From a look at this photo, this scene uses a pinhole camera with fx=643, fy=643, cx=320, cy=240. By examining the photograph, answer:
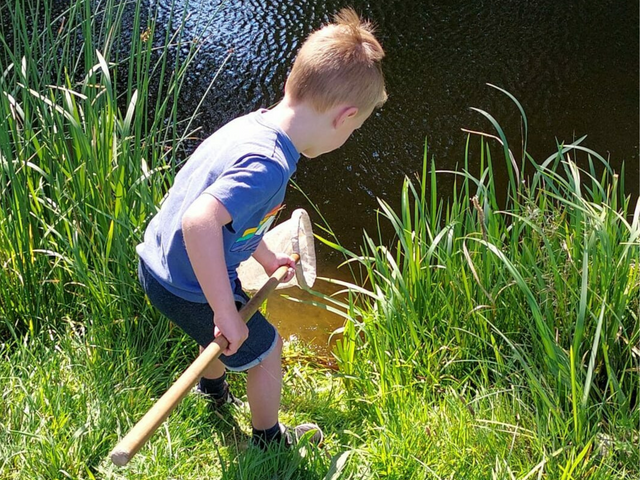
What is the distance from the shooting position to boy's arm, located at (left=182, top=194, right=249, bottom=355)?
4.17 ft

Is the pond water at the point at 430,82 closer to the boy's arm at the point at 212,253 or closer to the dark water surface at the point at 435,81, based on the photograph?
the dark water surface at the point at 435,81

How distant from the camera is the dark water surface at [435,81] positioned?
3.24 metres

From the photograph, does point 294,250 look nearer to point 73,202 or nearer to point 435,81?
point 73,202

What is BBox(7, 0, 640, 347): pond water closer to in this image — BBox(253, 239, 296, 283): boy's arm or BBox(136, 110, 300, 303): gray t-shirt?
BBox(253, 239, 296, 283): boy's arm

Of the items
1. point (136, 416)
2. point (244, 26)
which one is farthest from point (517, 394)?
point (244, 26)

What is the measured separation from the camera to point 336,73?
1442mm

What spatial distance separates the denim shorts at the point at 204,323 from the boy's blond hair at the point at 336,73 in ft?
1.76

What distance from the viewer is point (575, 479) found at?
1504 millimetres

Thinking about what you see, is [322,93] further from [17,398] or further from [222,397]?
[17,398]

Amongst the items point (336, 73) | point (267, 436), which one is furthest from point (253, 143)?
point (267, 436)

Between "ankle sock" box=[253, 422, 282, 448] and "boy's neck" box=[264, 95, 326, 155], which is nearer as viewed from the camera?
"boy's neck" box=[264, 95, 326, 155]

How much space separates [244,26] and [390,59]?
1128 millimetres

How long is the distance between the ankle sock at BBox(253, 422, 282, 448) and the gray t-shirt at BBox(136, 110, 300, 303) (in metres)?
0.41

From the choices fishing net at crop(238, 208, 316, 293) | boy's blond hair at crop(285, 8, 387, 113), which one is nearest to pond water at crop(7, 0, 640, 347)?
fishing net at crop(238, 208, 316, 293)
